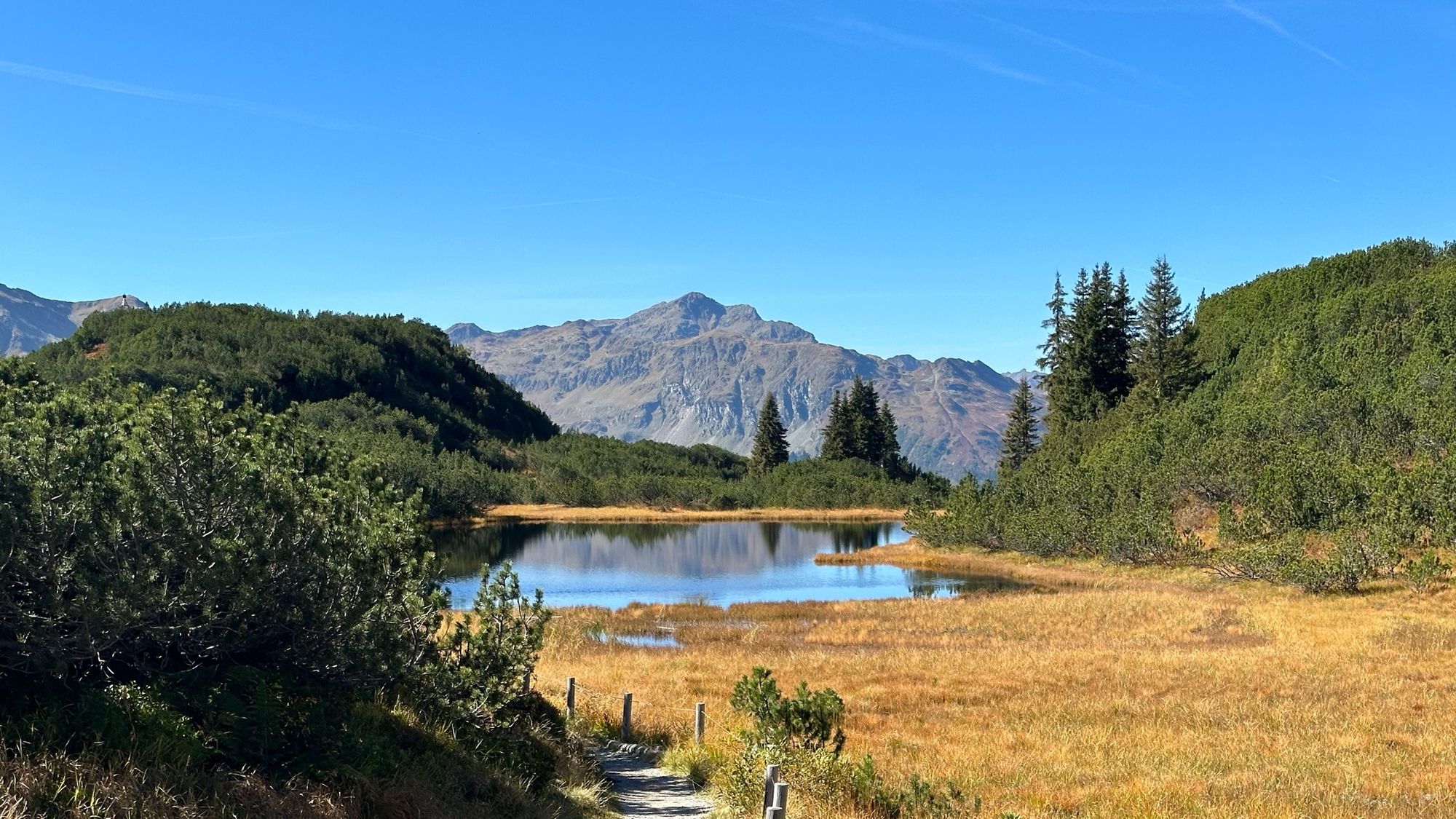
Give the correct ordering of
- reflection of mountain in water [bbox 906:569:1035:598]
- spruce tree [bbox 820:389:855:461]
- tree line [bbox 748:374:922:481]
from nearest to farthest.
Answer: reflection of mountain in water [bbox 906:569:1035:598] < spruce tree [bbox 820:389:855:461] < tree line [bbox 748:374:922:481]

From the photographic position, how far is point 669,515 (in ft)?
457

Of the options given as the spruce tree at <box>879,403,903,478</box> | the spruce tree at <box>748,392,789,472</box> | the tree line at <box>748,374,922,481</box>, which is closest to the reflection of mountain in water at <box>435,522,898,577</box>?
the tree line at <box>748,374,922,481</box>

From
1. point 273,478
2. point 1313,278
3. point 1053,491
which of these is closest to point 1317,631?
point 273,478

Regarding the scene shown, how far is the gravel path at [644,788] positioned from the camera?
47.6ft

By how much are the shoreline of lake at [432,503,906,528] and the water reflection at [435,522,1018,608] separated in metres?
8.35

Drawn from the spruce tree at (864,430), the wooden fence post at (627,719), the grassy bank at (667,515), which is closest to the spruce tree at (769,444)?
the spruce tree at (864,430)

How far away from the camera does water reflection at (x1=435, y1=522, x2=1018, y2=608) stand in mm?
58250

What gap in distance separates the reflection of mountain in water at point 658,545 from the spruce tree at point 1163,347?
87.1 feet

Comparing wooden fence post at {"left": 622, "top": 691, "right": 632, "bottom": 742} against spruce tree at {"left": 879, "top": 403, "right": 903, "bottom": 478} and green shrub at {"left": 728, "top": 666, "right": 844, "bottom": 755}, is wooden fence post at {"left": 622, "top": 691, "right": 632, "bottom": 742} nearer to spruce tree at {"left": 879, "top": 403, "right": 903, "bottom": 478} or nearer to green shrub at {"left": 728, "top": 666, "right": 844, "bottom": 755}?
green shrub at {"left": 728, "top": 666, "right": 844, "bottom": 755}

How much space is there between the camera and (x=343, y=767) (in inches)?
425

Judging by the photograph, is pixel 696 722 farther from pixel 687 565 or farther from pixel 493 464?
pixel 493 464

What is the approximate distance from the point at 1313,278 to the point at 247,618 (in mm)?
90118

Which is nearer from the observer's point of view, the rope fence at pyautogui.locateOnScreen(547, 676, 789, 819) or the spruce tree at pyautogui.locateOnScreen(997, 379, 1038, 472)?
the rope fence at pyautogui.locateOnScreen(547, 676, 789, 819)

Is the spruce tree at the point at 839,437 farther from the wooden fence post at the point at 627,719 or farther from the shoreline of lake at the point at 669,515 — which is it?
the wooden fence post at the point at 627,719
